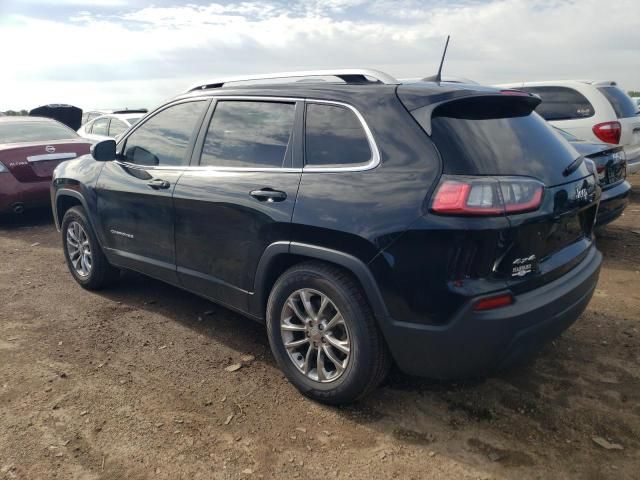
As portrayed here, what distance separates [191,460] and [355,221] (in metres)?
1.39

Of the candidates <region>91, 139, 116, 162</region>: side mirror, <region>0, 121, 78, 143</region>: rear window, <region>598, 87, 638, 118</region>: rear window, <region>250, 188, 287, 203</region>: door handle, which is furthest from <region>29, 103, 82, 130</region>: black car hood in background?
<region>250, 188, 287, 203</region>: door handle

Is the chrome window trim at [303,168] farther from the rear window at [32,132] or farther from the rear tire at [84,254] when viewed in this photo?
the rear window at [32,132]

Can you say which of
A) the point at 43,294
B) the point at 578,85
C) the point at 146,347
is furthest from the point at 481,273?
the point at 578,85

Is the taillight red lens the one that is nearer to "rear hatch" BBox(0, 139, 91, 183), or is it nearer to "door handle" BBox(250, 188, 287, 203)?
"door handle" BBox(250, 188, 287, 203)

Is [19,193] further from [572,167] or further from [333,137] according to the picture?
[572,167]

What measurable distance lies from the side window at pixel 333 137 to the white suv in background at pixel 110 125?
7.88m

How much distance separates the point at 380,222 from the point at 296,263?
2.26ft

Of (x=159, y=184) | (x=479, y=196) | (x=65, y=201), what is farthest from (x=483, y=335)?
(x=65, y=201)

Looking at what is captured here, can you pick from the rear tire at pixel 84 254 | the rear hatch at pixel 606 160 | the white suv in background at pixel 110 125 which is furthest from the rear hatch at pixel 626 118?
the white suv in background at pixel 110 125

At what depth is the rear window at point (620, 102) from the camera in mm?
7562

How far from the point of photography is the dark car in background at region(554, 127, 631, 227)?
5.20 m

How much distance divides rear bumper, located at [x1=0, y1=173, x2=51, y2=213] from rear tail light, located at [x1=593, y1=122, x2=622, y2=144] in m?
7.56

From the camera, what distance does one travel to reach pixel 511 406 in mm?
2980

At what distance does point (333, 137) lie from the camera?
2957 mm
